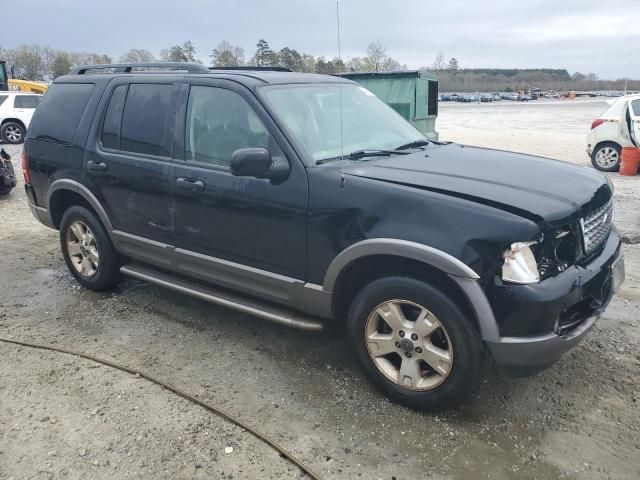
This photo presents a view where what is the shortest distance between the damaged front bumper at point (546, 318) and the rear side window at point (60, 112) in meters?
3.90

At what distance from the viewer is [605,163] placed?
11.5 meters

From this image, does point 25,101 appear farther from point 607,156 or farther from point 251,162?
point 251,162

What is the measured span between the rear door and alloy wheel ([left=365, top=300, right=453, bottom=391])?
1.84 metres

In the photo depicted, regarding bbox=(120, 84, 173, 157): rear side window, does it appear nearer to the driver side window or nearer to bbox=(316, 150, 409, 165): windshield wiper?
the driver side window

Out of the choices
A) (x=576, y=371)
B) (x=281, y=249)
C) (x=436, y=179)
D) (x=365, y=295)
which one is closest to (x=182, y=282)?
(x=281, y=249)

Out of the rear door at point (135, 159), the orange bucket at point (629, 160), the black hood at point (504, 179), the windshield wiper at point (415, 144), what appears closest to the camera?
the black hood at point (504, 179)

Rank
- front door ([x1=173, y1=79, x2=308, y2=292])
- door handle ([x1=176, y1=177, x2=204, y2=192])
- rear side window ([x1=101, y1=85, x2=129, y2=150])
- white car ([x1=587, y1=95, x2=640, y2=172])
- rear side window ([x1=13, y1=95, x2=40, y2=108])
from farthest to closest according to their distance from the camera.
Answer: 1. rear side window ([x1=13, y1=95, x2=40, y2=108])
2. white car ([x1=587, y1=95, x2=640, y2=172])
3. rear side window ([x1=101, y1=85, x2=129, y2=150])
4. door handle ([x1=176, y1=177, x2=204, y2=192])
5. front door ([x1=173, y1=79, x2=308, y2=292])

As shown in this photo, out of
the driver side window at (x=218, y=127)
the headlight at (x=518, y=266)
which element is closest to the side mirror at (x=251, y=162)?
the driver side window at (x=218, y=127)

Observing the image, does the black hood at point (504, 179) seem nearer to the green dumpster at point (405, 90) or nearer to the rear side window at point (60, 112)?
the rear side window at point (60, 112)

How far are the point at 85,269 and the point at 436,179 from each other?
348 centimetres

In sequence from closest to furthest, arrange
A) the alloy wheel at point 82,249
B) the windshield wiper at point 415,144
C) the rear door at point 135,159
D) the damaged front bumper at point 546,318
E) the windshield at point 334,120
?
the damaged front bumper at point 546,318 → the windshield at point 334,120 → the windshield wiper at point 415,144 → the rear door at point 135,159 → the alloy wheel at point 82,249

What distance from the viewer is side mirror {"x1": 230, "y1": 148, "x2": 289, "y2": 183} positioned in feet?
10.7

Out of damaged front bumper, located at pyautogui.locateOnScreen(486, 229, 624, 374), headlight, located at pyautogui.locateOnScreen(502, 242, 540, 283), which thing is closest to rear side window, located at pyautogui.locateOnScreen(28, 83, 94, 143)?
headlight, located at pyautogui.locateOnScreen(502, 242, 540, 283)

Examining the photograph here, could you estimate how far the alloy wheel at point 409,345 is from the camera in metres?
2.99
